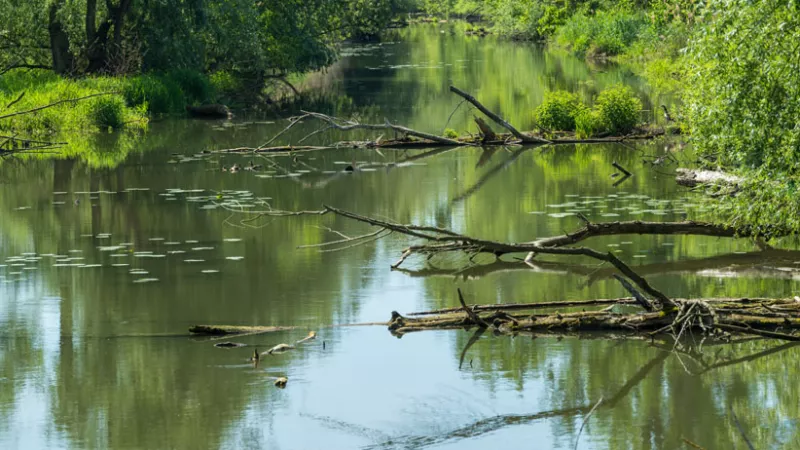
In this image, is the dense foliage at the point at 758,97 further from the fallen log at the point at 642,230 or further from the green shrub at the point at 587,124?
the green shrub at the point at 587,124

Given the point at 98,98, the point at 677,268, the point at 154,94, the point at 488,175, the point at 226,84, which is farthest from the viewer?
the point at 226,84

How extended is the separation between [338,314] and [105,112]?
20018 mm

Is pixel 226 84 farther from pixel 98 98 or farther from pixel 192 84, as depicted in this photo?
pixel 98 98

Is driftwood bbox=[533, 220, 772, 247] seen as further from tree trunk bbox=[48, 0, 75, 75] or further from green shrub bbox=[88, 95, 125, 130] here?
tree trunk bbox=[48, 0, 75, 75]

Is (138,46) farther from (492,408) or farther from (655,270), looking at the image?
(492,408)

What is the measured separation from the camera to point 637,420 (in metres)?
8.33

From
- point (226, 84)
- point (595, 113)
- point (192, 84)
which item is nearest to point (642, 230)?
point (595, 113)

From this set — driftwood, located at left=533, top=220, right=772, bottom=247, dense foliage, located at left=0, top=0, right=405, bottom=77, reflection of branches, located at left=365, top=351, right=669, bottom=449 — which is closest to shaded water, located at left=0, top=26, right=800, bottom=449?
reflection of branches, located at left=365, top=351, right=669, bottom=449

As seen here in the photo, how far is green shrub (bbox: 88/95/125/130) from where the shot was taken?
2991 cm

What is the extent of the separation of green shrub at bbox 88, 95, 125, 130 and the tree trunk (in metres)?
4.35

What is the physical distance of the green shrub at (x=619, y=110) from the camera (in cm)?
2472

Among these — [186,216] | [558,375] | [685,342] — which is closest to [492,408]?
[558,375]

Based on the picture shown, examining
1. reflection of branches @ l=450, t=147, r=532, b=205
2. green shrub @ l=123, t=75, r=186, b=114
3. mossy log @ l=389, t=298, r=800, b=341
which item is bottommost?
mossy log @ l=389, t=298, r=800, b=341

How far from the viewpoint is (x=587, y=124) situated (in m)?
25.3
